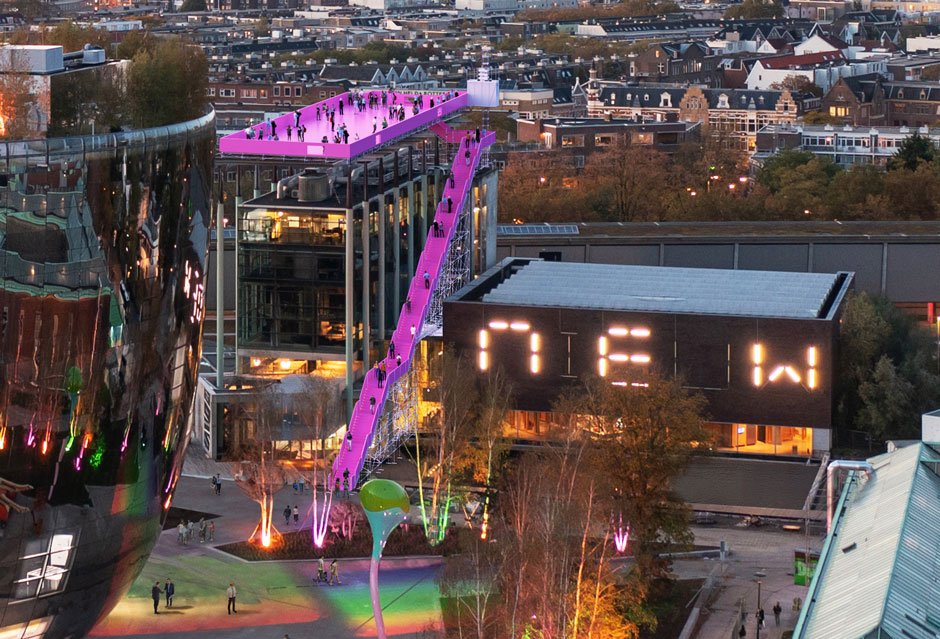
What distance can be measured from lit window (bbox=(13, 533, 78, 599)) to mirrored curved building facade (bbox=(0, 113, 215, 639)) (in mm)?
40

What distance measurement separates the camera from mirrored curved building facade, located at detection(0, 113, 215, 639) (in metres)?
46.5

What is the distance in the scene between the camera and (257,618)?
60.6m

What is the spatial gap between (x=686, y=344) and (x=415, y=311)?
9.77m

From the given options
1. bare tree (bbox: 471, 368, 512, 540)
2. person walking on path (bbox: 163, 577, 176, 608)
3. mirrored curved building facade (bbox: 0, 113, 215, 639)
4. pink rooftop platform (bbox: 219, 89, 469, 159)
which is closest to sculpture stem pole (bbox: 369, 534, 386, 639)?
mirrored curved building facade (bbox: 0, 113, 215, 639)

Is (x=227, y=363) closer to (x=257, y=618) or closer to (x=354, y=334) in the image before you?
(x=354, y=334)

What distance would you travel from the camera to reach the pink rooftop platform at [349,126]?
7681cm

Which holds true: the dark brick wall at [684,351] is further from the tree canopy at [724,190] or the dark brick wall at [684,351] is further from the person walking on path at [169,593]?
the tree canopy at [724,190]

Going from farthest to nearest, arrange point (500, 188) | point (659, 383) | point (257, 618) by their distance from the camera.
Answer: point (500, 188) → point (659, 383) → point (257, 618)

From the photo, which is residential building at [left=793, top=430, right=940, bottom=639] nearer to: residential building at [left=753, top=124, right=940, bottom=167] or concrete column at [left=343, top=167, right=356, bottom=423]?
→ concrete column at [left=343, top=167, right=356, bottom=423]

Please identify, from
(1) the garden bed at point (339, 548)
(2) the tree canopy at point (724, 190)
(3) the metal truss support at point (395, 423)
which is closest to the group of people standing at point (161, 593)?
(1) the garden bed at point (339, 548)

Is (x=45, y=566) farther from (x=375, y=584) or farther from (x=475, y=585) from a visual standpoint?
(x=475, y=585)

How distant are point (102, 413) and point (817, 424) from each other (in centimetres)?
3223

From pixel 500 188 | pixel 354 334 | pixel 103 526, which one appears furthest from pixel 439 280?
pixel 500 188

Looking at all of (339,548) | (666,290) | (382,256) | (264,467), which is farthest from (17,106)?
(666,290)
